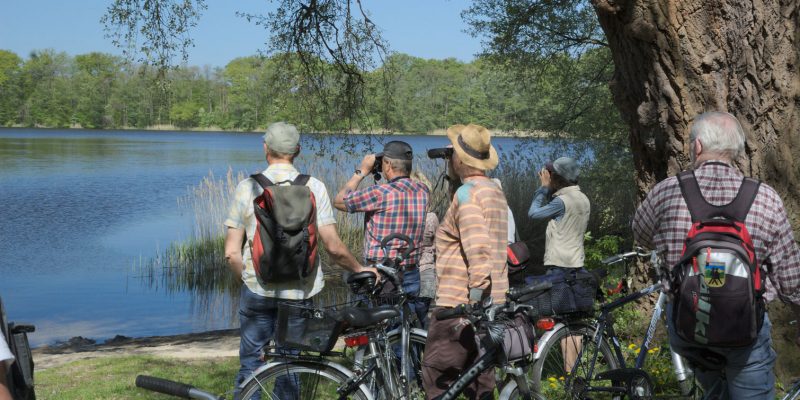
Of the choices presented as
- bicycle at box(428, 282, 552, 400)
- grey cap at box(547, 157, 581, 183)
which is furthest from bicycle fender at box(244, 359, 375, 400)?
grey cap at box(547, 157, 581, 183)

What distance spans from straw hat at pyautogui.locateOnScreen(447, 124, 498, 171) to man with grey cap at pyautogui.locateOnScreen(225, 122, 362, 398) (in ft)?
2.98

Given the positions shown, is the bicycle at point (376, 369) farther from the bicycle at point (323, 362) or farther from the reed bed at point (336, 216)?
the reed bed at point (336, 216)

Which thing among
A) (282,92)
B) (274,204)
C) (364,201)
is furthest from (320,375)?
(282,92)

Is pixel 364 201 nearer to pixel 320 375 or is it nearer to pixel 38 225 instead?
pixel 320 375

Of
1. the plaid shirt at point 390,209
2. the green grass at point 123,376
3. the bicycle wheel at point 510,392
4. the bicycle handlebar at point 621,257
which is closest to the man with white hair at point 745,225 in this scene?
the bicycle wheel at point 510,392

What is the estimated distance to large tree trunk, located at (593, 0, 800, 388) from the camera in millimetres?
5742

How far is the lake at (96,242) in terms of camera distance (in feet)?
50.8

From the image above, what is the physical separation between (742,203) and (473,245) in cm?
124

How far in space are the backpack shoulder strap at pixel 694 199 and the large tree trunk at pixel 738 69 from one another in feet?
8.35

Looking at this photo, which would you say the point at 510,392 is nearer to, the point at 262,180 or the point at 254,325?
the point at 254,325

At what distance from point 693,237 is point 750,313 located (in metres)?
0.33

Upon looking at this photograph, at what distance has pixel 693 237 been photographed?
3.26 metres

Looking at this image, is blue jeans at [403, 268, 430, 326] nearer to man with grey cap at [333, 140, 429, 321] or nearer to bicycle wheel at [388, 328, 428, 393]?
man with grey cap at [333, 140, 429, 321]

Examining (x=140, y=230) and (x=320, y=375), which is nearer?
(x=320, y=375)
